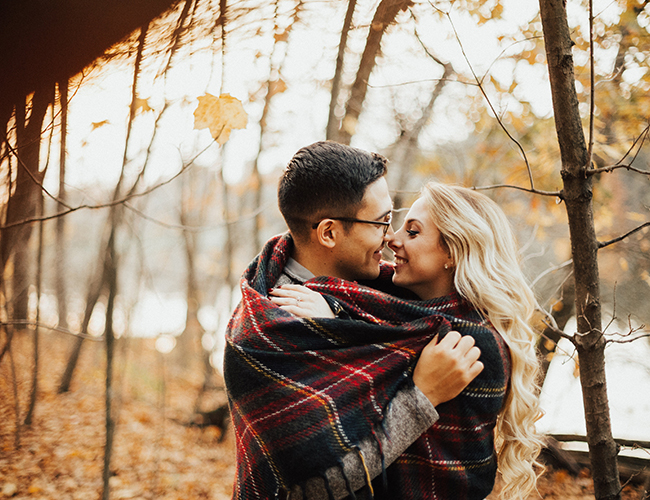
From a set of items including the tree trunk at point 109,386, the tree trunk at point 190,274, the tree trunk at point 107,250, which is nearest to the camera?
the tree trunk at point 107,250

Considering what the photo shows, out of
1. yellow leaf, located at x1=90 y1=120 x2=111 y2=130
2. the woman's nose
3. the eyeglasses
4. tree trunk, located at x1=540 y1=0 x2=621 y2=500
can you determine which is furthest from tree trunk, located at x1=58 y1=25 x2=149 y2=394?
tree trunk, located at x1=540 y1=0 x2=621 y2=500

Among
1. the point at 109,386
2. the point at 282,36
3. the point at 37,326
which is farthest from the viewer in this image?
the point at 109,386

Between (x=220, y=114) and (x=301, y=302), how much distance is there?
1.30m

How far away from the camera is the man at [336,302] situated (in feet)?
4.18

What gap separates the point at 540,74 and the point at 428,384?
2.88m

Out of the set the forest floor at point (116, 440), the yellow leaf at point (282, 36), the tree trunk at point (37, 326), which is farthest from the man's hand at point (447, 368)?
the forest floor at point (116, 440)

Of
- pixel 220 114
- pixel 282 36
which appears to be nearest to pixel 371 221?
pixel 220 114

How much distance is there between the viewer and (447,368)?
4.33ft

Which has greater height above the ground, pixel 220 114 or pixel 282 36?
pixel 282 36

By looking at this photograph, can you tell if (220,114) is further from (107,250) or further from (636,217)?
(636,217)

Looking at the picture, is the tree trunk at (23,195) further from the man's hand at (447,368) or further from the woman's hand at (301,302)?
the man's hand at (447,368)

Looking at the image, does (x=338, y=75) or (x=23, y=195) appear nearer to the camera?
(x=23, y=195)

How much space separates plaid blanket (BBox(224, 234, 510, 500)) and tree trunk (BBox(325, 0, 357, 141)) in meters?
1.84

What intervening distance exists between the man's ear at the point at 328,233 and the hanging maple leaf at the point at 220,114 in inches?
35.5
